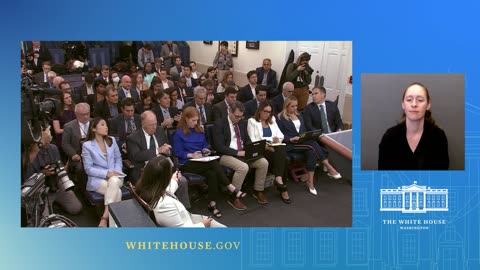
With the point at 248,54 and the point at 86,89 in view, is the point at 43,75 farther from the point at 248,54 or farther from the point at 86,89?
the point at 248,54

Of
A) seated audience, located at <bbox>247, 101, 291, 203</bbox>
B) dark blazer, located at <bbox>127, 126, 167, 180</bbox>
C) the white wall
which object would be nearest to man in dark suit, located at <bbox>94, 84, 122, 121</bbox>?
dark blazer, located at <bbox>127, 126, 167, 180</bbox>

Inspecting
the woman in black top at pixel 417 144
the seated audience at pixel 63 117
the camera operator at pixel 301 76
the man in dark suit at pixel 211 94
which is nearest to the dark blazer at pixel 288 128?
the camera operator at pixel 301 76

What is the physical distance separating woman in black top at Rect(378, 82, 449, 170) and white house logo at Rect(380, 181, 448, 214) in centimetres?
16

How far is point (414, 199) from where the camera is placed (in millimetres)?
4160

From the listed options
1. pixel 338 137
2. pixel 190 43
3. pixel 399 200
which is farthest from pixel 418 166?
pixel 190 43

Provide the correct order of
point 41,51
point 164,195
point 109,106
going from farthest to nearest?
point 109,106, point 41,51, point 164,195

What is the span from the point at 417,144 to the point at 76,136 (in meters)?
2.50

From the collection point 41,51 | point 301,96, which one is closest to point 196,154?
point 301,96

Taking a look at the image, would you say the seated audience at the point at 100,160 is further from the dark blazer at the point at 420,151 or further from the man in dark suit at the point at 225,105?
the dark blazer at the point at 420,151

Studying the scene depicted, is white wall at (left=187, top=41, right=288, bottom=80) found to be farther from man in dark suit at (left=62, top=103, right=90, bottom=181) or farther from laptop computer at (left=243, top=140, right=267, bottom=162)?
man in dark suit at (left=62, top=103, right=90, bottom=181)

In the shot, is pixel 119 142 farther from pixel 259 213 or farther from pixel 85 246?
pixel 259 213

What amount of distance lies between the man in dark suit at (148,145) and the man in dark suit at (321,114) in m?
1.05

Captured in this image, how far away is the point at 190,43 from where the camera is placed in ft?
13.6

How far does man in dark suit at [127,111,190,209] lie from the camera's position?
420cm
